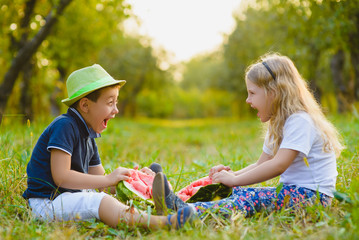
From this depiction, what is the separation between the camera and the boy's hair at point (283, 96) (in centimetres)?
257

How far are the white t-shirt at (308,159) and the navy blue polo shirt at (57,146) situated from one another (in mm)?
1485

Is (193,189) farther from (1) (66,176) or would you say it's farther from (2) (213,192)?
(1) (66,176)

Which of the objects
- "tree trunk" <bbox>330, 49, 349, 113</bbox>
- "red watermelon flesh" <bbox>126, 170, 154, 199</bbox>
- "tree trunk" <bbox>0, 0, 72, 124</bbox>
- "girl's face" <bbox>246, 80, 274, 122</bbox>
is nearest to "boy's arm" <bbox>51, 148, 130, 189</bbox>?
"red watermelon flesh" <bbox>126, 170, 154, 199</bbox>

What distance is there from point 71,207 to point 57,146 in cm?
44

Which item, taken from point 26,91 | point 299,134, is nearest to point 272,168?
point 299,134

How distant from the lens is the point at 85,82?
2.59m

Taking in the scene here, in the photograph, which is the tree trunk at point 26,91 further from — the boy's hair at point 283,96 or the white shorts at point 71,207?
the boy's hair at point 283,96

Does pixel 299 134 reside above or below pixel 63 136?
below

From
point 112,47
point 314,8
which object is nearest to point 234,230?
point 314,8

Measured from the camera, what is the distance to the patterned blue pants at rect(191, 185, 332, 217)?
2449 mm

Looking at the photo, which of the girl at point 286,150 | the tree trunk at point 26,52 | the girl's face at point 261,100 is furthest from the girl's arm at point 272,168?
the tree trunk at point 26,52

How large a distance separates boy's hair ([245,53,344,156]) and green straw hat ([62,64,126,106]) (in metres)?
1.13

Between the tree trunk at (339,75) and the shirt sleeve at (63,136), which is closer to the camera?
the shirt sleeve at (63,136)

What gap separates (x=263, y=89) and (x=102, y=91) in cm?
125
